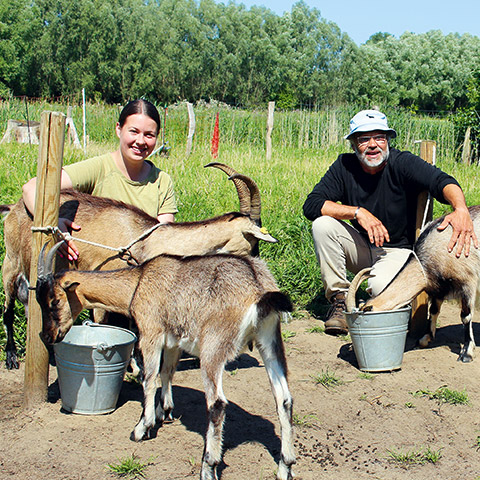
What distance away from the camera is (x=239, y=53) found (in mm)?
50531

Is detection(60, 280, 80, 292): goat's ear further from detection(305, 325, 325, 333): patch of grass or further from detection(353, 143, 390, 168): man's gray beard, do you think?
detection(353, 143, 390, 168): man's gray beard

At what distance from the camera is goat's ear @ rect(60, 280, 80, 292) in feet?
10.2

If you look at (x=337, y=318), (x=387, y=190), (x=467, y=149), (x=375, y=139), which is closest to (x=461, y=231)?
(x=387, y=190)

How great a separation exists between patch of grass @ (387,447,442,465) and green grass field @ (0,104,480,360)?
256 centimetres

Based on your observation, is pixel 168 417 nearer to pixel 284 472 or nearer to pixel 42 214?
pixel 284 472

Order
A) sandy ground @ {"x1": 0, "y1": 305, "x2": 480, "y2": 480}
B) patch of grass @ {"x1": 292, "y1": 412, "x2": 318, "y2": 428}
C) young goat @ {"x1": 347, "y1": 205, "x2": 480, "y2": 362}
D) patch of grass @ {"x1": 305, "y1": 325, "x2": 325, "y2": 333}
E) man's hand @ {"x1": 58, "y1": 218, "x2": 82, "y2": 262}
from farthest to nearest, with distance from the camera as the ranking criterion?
patch of grass @ {"x1": 305, "y1": 325, "x2": 325, "y2": 333} < young goat @ {"x1": 347, "y1": 205, "x2": 480, "y2": 362} < man's hand @ {"x1": 58, "y1": 218, "x2": 82, "y2": 262} < patch of grass @ {"x1": 292, "y1": 412, "x2": 318, "y2": 428} < sandy ground @ {"x1": 0, "y1": 305, "x2": 480, "y2": 480}

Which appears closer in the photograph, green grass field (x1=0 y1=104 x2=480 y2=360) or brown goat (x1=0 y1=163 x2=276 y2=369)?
brown goat (x1=0 y1=163 x2=276 y2=369)

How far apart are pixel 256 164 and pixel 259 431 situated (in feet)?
25.3

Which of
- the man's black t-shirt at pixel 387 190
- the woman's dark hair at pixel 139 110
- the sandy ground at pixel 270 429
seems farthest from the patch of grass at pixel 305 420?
the woman's dark hair at pixel 139 110

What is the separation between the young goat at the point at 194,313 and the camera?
8.86 feet

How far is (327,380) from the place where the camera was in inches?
155

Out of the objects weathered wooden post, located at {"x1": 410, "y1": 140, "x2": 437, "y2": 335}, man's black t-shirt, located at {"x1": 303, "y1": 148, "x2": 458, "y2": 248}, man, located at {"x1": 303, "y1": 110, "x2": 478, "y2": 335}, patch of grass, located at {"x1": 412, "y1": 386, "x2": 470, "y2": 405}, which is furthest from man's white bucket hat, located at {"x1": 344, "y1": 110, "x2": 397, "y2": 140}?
patch of grass, located at {"x1": 412, "y1": 386, "x2": 470, "y2": 405}

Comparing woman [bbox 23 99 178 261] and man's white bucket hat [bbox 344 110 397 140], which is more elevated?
man's white bucket hat [bbox 344 110 397 140]

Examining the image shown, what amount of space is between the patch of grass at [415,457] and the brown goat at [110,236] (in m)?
1.94
